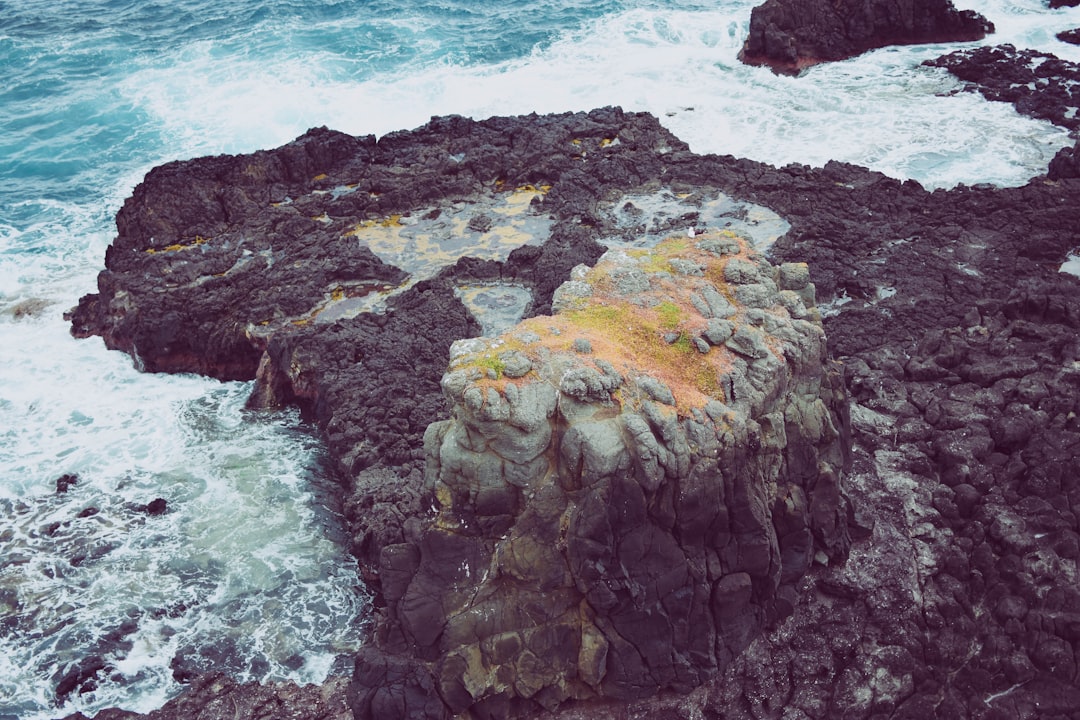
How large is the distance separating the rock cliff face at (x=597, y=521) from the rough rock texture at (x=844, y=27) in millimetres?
38369

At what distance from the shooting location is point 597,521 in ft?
60.2

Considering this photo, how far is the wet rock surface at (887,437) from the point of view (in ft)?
64.3

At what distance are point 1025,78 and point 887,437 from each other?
3333 cm

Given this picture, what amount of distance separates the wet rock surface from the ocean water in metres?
2.67

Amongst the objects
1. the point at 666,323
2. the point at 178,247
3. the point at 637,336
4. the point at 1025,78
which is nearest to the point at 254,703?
the point at 637,336

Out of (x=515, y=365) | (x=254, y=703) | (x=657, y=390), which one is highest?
(x=515, y=365)

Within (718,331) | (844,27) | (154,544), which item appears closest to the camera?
(718,331)

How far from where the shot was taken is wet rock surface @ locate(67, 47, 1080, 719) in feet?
64.3

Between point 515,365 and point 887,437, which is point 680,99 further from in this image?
point 515,365

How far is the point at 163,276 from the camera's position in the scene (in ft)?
114

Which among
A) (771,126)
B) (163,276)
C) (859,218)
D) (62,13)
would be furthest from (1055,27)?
(62,13)

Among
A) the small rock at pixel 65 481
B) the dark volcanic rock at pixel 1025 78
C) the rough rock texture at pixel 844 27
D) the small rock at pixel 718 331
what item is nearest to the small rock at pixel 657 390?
the small rock at pixel 718 331

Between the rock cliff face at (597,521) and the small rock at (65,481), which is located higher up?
the rock cliff face at (597,521)

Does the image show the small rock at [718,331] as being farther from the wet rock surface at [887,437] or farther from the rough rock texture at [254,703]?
the rough rock texture at [254,703]
